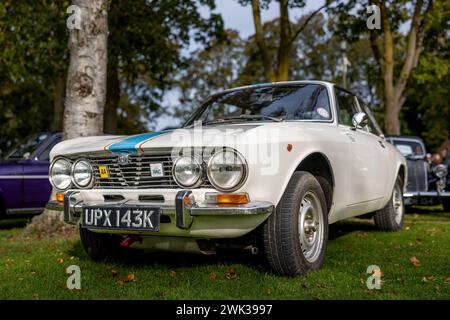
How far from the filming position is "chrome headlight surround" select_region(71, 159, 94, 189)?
161 inches

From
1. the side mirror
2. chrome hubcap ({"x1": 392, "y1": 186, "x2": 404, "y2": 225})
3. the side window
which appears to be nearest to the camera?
the side mirror

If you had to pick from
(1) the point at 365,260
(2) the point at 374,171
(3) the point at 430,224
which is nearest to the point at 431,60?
(3) the point at 430,224

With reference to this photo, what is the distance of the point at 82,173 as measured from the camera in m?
4.12

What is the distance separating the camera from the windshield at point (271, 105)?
4741 mm

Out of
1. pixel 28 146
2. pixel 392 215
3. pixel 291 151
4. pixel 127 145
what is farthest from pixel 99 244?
pixel 28 146

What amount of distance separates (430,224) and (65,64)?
10.2 m

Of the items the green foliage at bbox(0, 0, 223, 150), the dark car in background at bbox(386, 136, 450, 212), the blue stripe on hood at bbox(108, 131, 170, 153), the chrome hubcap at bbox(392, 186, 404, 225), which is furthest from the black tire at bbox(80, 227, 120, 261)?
the green foliage at bbox(0, 0, 223, 150)

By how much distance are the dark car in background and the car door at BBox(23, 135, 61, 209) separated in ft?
18.8

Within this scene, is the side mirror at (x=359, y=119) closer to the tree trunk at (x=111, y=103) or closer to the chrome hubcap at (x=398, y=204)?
the chrome hubcap at (x=398, y=204)

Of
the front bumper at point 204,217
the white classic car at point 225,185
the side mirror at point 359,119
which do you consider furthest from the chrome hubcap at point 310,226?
the side mirror at point 359,119

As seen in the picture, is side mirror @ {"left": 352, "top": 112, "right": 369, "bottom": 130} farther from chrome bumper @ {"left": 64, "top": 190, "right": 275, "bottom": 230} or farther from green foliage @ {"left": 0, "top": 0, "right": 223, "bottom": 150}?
green foliage @ {"left": 0, "top": 0, "right": 223, "bottom": 150}
